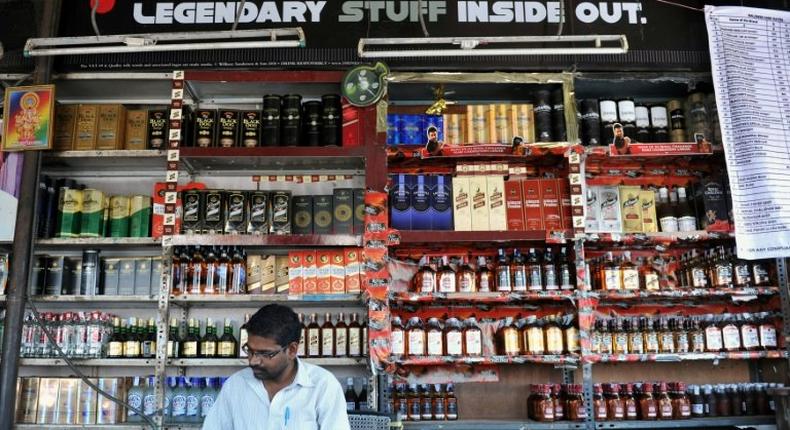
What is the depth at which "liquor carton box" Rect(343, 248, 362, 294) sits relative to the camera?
428cm

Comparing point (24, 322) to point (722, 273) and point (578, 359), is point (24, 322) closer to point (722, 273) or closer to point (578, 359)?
point (578, 359)

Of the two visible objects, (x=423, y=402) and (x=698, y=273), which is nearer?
(x=423, y=402)

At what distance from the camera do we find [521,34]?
4586mm

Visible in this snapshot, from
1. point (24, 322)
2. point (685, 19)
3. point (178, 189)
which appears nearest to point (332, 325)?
point (178, 189)

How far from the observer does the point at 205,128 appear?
4.44m

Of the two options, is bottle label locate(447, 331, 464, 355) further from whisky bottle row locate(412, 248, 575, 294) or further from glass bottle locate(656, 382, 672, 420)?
glass bottle locate(656, 382, 672, 420)

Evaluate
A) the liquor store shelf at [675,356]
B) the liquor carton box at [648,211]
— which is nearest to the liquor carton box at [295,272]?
the liquor store shelf at [675,356]

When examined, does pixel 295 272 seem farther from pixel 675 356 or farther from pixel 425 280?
pixel 675 356

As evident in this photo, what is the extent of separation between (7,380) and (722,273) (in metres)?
4.36

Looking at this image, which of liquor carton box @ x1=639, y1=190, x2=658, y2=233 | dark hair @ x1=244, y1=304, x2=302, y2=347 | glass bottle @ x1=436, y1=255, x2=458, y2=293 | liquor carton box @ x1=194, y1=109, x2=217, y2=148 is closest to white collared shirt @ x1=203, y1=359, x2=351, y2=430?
dark hair @ x1=244, y1=304, x2=302, y2=347

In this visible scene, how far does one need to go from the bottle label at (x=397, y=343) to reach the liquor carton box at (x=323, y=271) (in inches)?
18.9

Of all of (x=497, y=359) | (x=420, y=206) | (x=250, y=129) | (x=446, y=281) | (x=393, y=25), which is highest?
(x=393, y=25)

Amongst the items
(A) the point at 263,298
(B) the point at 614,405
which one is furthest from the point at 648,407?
(A) the point at 263,298

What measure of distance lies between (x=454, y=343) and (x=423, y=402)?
→ 403mm
